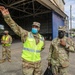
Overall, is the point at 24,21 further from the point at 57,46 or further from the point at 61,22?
the point at 57,46

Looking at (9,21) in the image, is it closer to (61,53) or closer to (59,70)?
(61,53)

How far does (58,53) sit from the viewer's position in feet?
12.0

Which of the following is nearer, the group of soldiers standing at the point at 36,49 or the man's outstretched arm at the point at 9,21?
the man's outstretched arm at the point at 9,21

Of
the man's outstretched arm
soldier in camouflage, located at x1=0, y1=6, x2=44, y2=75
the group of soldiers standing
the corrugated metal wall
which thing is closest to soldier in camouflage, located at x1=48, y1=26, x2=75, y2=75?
the group of soldiers standing

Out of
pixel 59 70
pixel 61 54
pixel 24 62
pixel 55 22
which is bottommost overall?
pixel 59 70

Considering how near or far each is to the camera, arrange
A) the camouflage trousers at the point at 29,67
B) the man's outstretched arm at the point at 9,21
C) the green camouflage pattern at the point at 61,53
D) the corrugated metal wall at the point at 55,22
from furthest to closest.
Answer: the corrugated metal wall at the point at 55,22 → the green camouflage pattern at the point at 61,53 → the camouflage trousers at the point at 29,67 → the man's outstretched arm at the point at 9,21

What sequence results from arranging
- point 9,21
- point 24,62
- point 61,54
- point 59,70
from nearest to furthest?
point 9,21 < point 24,62 < point 61,54 < point 59,70

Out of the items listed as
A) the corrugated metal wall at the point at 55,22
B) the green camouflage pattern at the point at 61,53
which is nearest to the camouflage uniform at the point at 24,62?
Answer: the green camouflage pattern at the point at 61,53

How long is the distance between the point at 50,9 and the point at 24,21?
812 centimetres

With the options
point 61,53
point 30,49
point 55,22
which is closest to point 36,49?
point 30,49

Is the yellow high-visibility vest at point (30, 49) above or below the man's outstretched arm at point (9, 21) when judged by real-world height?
below

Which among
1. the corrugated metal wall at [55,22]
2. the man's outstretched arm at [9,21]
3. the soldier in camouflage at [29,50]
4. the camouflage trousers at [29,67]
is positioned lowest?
the camouflage trousers at [29,67]

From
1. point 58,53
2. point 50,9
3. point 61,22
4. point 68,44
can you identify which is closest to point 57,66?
point 58,53

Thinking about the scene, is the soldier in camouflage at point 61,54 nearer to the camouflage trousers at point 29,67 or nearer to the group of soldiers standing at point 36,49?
the group of soldiers standing at point 36,49
